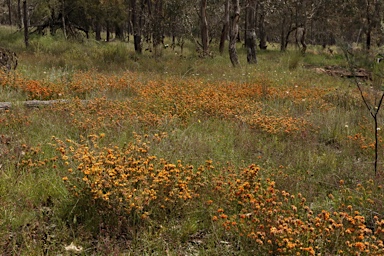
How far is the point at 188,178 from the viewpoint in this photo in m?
3.21

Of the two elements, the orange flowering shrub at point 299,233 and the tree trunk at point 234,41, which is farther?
the tree trunk at point 234,41

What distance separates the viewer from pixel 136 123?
18.8 feet

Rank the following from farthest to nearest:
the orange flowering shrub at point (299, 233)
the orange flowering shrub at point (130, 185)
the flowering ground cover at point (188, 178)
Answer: the orange flowering shrub at point (130, 185)
the flowering ground cover at point (188, 178)
the orange flowering shrub at point (299, 233)

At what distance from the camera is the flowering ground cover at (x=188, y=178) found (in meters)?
2.78

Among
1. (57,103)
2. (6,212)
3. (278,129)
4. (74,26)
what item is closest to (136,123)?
(57,103)

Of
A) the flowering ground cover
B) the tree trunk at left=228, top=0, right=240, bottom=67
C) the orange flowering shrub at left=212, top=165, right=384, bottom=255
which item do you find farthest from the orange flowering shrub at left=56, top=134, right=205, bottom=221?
the tree trunk at left=228, top=0, right=240, bottom=67

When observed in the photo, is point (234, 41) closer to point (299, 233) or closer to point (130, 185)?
point (130, 185)

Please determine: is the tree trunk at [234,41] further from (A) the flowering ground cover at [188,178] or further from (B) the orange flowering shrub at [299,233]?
(B) the orange flowering shrub at [299,233]

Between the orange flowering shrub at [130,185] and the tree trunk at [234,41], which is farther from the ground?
the tree trunk at [234,41]

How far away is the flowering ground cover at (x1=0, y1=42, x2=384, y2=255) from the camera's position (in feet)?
9.12

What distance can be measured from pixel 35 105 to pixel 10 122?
1372 millimetres

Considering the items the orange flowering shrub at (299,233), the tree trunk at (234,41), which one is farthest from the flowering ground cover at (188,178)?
the tree trunk at (234,41)

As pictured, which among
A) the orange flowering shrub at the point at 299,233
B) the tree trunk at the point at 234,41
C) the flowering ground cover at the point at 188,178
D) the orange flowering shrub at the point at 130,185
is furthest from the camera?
the tree trunk at the point at 234,41

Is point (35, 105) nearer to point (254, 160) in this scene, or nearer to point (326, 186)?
point (254, 160)
